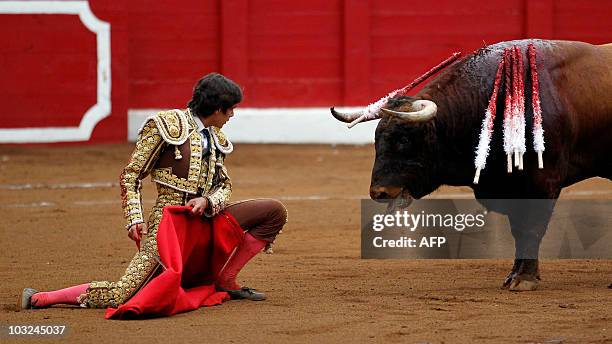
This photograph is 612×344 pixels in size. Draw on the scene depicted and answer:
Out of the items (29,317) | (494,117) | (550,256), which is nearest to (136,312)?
(29,317)

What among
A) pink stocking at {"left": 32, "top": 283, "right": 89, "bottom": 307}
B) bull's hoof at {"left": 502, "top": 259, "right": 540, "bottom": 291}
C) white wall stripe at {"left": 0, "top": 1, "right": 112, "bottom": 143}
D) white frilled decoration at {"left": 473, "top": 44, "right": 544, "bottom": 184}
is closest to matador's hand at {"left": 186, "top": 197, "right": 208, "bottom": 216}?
pink stocking at {"left": 32, "top": 283, "right": 89, "bottom": 307}

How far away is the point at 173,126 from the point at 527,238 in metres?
1.52

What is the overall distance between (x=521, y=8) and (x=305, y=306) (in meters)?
7.85

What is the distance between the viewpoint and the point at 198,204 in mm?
4371

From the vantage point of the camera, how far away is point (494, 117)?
495 centimetres

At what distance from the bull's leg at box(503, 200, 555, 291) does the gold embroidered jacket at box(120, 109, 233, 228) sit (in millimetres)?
1203

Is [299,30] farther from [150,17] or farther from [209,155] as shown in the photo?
[209,155]

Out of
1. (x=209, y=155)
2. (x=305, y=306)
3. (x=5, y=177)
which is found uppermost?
(x=209, y=155)

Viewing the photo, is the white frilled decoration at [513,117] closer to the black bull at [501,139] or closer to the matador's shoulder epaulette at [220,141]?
the black bull at [501,139]

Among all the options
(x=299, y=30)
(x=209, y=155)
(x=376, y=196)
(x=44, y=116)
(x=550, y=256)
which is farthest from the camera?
(x=299, y=30)

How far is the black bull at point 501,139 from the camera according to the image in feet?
16.2

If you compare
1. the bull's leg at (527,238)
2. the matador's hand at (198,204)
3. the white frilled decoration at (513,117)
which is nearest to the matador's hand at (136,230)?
the matador's hand at (198,204)

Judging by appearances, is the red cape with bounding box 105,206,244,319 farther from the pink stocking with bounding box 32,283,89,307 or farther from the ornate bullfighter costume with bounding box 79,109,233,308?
the pink stocking with bounding box 32,283,89,307

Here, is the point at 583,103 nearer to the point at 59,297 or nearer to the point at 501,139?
the point at 501,139
